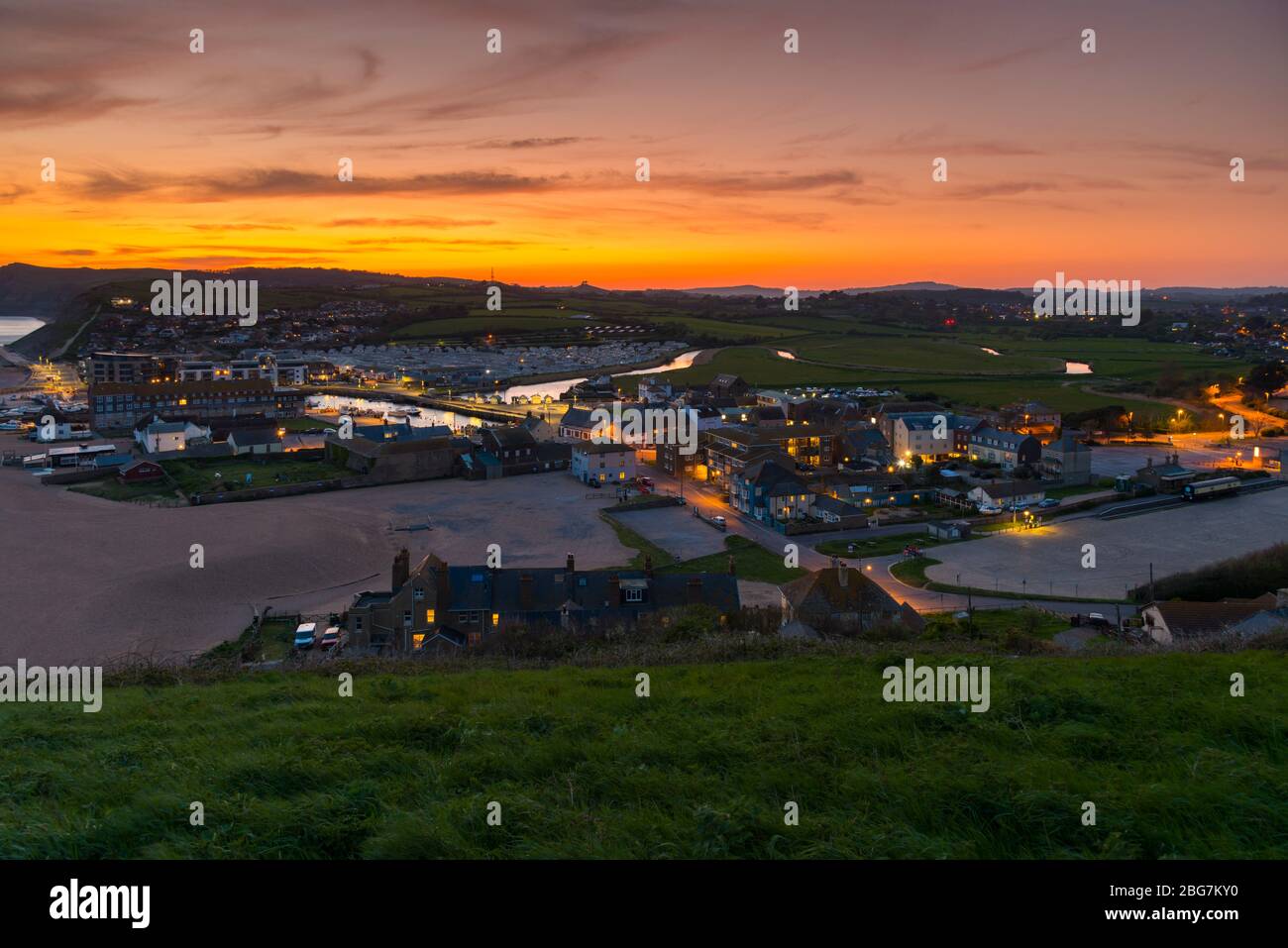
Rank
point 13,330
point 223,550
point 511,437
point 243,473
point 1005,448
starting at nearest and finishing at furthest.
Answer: point 223,550
point 243,473
point 511,437
point 1005,448
point 13,330

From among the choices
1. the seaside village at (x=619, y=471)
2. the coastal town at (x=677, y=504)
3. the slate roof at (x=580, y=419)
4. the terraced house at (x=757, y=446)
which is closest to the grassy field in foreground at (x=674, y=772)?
the coastal town at (x=677, y=504)

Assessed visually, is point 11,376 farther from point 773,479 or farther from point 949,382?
point 949,382

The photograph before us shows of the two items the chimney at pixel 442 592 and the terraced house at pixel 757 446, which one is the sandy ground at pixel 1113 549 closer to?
the terraced house at pixel 757 446

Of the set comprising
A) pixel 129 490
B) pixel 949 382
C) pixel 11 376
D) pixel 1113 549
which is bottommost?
pixel 1113 549

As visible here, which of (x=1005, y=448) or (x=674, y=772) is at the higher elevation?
(x=1005, y=448)

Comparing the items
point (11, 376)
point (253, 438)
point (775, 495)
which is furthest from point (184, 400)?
point (775, 495)

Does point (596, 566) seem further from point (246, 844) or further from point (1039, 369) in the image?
point (1039, 369)

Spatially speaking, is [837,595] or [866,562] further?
[866,562]
